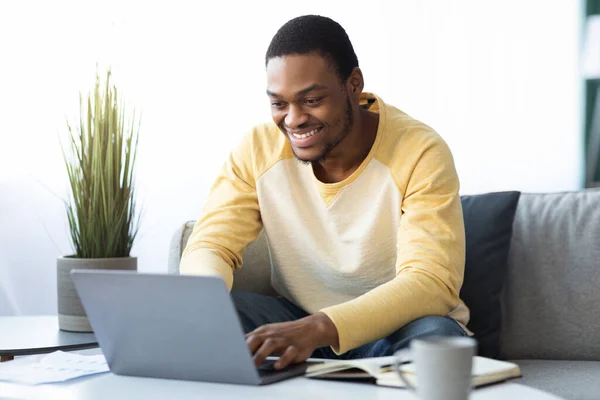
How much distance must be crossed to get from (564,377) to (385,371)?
806 mm

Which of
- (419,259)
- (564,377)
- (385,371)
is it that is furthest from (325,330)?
(564,377)

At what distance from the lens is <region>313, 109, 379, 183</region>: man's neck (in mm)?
1975

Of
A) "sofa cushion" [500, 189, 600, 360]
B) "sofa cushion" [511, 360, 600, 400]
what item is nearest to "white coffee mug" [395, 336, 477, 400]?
"sofa cushion" [511, 360, 600, 400]

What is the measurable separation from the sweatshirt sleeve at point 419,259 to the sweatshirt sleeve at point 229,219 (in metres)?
0.38

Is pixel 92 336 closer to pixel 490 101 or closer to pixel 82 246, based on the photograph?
pixel 82 246

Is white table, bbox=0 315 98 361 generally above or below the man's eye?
below

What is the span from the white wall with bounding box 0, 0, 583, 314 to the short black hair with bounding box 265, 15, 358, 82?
962 millimetres

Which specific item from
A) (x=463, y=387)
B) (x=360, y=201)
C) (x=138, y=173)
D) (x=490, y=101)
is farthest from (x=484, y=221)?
(x=138, y=173)

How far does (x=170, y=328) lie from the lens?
121 cm

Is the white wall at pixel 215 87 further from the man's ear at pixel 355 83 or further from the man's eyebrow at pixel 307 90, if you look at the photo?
the man's eyebrow at pixel 307 90

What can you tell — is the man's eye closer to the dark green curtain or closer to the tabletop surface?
the tabletop surface

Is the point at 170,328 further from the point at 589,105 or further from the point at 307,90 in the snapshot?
the point at 589,105

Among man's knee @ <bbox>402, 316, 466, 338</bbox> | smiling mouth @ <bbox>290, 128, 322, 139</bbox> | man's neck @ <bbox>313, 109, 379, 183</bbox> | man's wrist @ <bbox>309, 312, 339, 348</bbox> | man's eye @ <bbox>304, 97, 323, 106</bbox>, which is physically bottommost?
man's knee @ <bbox>402, 316, 466, 338</bbox>

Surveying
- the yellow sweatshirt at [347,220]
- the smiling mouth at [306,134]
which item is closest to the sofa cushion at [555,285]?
the yellow sweatshirt at [347,220]
